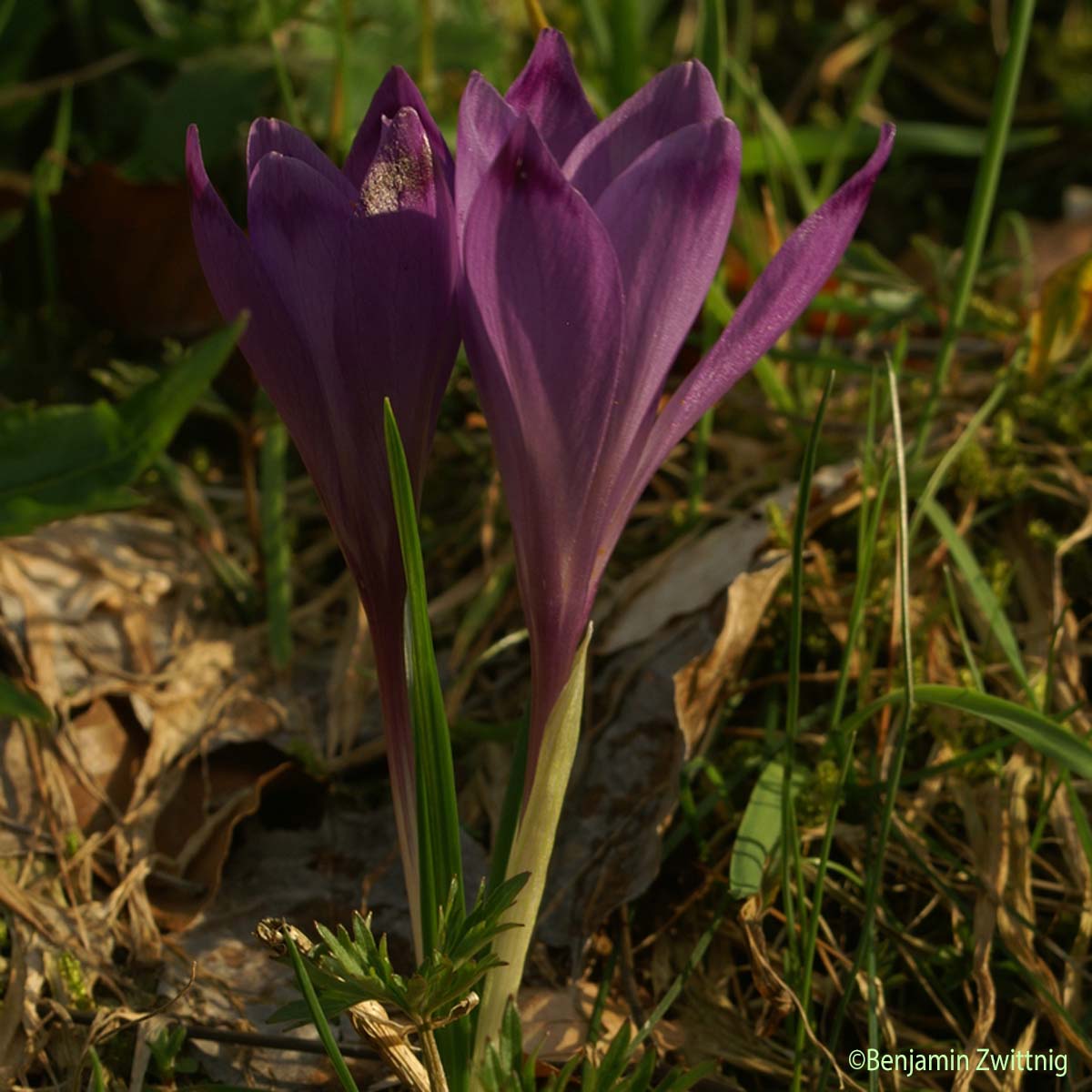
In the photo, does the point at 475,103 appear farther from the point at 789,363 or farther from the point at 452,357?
the point at 789,363

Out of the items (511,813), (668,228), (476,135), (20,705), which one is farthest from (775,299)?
(20,705)

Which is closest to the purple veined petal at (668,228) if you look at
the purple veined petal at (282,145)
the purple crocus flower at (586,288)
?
the purple crocus flower at (586,288)

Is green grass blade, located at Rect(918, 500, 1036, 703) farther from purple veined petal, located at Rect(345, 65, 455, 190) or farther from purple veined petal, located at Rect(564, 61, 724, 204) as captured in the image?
purple veined petal, located at Rect(345, 65, 455, 190)

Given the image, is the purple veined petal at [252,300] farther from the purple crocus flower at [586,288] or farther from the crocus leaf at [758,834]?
the crocus leaf at [758,834]

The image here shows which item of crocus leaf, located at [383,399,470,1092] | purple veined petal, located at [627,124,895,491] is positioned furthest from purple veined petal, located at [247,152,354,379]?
purple veined petal, located at [627,124,895,491]

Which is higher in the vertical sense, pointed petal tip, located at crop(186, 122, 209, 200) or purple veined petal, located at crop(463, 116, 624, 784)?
pointed petal tip, located at crop(186, 122, 209, 200)

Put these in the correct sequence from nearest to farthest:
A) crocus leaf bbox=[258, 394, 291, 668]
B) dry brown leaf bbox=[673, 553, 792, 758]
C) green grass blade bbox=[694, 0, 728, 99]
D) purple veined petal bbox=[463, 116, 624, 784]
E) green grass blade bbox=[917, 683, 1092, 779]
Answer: purple veined petal bbox=[463, 116, 624, 784]
green grass blade bbox=[917, 683, 1092, 779]
dry brown leaf bbox=[673, 553, 792, 758]
green grass blade bbox=[694, 0, 728, 99]
crocus leaf bbox=[258, 394, 291, 668]
